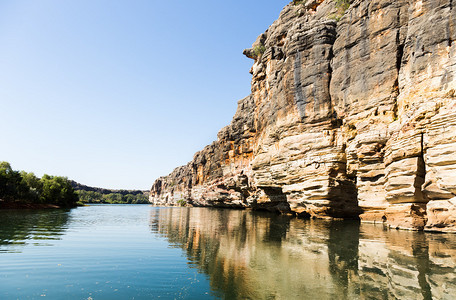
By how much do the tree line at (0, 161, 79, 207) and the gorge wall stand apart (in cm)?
5015

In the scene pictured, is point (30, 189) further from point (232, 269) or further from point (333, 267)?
point (333, 267)

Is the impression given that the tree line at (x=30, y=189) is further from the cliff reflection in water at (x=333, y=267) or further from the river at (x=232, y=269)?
the cliff reflection in water at (x=333, y=267)

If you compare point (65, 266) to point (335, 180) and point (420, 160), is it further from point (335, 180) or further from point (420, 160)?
point (335, 180)

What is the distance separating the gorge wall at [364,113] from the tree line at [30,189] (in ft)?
165

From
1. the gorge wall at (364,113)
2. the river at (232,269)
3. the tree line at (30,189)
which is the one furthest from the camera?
the tree line at (30,189)

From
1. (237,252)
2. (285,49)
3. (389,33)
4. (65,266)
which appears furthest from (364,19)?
(65,266)

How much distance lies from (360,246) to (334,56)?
24694 millimetres

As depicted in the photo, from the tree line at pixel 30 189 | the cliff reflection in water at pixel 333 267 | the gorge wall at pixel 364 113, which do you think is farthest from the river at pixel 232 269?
the tree line at pixel 30 189

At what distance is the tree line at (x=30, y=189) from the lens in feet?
180

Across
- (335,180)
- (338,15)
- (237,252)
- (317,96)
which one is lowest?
(237,252)

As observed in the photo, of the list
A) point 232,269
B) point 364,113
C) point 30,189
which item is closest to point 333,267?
point 232,269

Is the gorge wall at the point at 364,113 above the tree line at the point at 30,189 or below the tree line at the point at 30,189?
above

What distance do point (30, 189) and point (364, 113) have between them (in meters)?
70.2

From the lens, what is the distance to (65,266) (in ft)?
36.7
